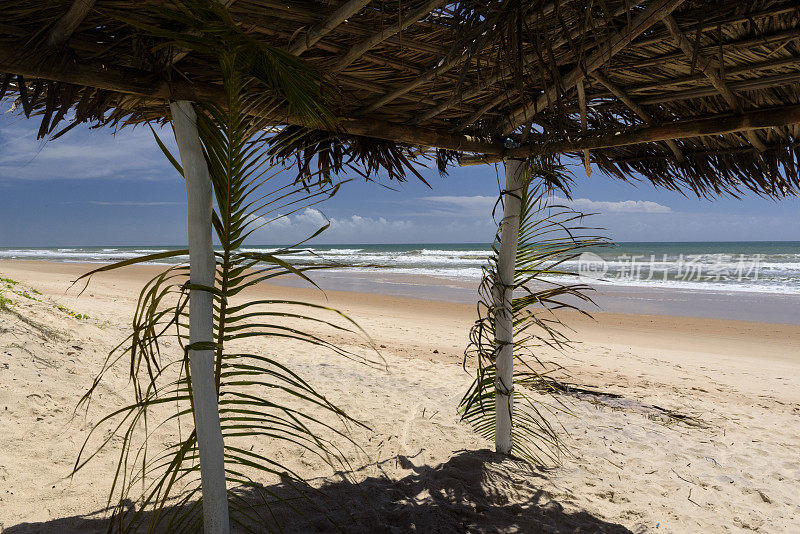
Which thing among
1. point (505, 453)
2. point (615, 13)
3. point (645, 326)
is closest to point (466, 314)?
point (645, 326)

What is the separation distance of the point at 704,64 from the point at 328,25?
1.59 m

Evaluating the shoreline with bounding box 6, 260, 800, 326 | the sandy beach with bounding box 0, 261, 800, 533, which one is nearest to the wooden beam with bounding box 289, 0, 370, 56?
the sandy beach with bounding box 0, 261, 800, 533

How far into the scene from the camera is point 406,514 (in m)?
2.24

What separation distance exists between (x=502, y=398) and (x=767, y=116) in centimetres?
191

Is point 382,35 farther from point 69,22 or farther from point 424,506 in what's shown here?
point 424,506

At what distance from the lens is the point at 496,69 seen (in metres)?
1.79

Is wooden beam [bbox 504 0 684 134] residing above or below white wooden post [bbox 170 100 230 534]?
above

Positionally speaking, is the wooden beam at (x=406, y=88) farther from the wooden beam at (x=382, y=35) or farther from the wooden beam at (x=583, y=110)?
the wooden beam at (x=583, y=110)

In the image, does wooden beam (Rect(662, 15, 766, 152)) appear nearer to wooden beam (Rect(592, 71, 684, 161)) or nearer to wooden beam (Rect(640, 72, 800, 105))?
wooden beam (Rect(640, 72, 800, 105))

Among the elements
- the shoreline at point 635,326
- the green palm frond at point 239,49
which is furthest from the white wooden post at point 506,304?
the shoreline at point 635,326

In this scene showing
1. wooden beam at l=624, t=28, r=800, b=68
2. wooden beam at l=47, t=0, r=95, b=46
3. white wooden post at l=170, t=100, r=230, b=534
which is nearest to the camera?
wooden beam at l=47, t=0, r=95, b=46

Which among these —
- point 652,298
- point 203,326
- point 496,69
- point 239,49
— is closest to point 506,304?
point 496,69

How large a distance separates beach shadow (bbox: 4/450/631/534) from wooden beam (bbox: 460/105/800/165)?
5.67ft

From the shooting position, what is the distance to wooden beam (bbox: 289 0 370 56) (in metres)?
1.64
